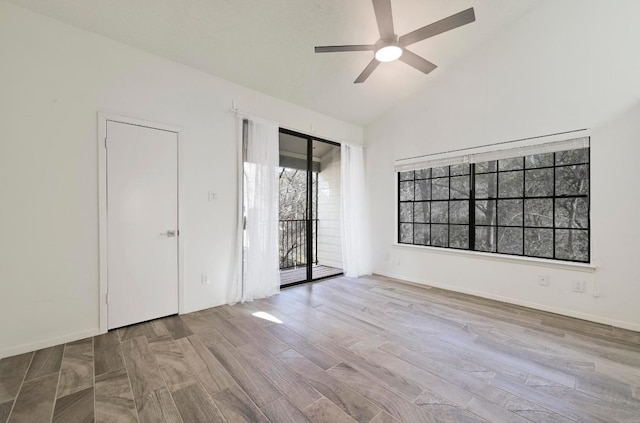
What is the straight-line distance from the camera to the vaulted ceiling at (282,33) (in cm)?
250

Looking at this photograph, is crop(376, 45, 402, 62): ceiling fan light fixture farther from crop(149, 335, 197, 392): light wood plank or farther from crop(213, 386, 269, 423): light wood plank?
crop(149, 335, 197, 392): light wood plank

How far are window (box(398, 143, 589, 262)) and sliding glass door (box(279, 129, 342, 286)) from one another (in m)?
1.44

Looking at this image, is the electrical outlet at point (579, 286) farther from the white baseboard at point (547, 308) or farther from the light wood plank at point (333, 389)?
the light wood plank at point (333, 389)

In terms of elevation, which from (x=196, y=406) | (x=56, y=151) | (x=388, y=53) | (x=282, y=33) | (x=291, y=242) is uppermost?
(x=282, y=33)

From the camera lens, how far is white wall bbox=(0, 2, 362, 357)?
225 cm

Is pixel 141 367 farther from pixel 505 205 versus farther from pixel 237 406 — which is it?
pixel 505 205

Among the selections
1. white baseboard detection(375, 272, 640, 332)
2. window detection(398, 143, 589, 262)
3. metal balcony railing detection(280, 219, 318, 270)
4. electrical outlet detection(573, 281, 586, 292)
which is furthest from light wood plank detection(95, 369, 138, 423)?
electrical outlet detection(573, 281, 586, 292)

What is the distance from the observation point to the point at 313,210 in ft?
17.9

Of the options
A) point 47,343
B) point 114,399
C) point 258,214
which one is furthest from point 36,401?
point 258,214

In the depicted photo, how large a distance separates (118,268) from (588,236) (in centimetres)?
515

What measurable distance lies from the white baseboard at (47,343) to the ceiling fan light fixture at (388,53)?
388 cm

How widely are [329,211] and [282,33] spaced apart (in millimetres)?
3564

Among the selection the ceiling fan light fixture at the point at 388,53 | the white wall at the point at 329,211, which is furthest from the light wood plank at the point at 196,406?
the white wall at the point at 329,211

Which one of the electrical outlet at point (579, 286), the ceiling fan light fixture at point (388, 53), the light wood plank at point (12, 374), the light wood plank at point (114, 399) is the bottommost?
the light wood plank at point (114, 399)
